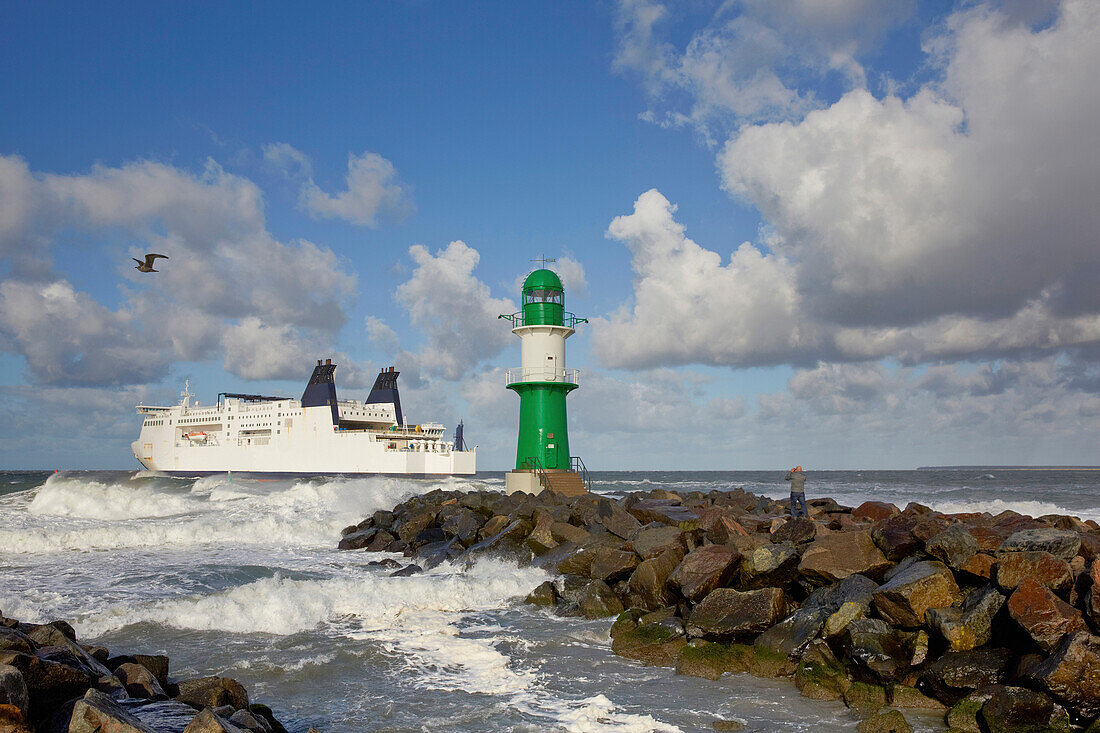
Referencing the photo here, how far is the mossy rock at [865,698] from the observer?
5.31 meters

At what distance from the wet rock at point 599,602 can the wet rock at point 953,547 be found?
3.54 metres

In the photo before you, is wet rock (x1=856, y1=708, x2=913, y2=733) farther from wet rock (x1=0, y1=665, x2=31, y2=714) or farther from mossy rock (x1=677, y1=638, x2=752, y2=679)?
wet rock (x1=0, y1=665, x2=31, y2=714)

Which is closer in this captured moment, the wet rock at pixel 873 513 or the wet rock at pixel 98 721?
the wet rock at pixel 98 721

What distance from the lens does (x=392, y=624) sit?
8.27 meters

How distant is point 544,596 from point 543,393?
957cm

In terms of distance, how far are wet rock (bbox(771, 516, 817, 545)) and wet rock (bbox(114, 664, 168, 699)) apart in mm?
6533

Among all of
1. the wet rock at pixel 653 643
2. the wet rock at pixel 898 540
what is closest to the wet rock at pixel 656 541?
the wet rock at pixel 653 643

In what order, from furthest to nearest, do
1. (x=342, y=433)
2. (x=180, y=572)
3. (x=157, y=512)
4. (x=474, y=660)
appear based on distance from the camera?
(x=342, y=433) < (x=157, y=512) < (x=180, y=572) < (x=474, y=660)

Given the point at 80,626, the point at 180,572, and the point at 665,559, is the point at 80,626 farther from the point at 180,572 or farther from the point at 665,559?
the point at 665,559

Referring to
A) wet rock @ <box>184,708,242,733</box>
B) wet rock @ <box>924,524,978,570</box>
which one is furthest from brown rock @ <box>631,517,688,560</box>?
wet rock @ <box>184,708,242,733</box>

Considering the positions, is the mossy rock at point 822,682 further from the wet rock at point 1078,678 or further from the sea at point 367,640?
the wet rock at point 1078,678

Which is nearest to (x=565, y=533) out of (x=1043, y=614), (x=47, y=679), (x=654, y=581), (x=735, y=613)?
(x=654, y=581)

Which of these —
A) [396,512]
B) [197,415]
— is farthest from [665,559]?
[197,415]

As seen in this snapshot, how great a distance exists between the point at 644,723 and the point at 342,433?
141 feet
